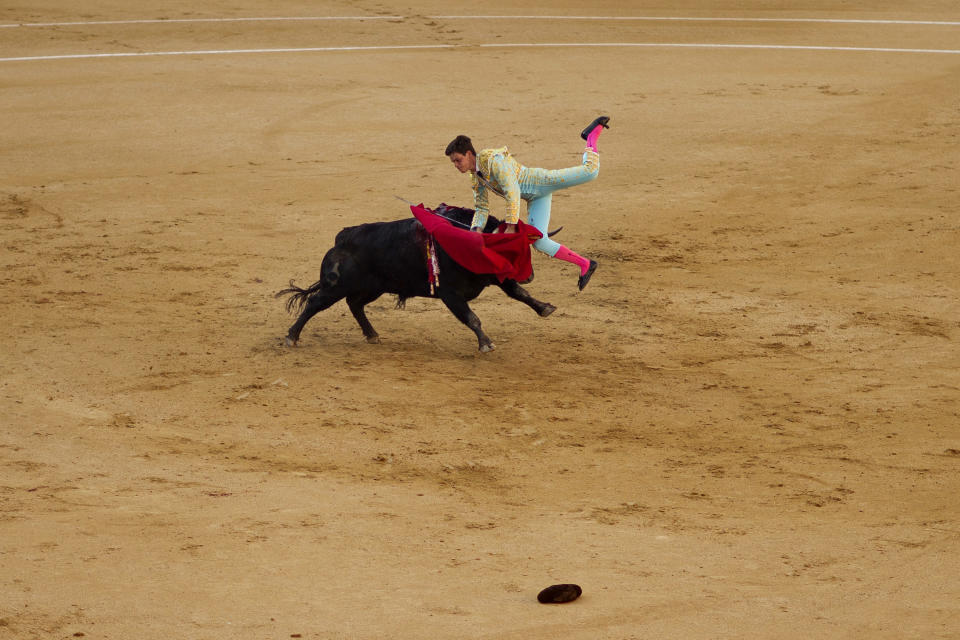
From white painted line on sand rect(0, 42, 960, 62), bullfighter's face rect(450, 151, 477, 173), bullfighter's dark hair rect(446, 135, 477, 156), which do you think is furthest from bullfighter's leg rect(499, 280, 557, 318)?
white painted line on sand rect(0, 42, 960, 62)

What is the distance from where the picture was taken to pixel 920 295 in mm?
10133

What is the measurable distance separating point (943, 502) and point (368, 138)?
9.13 meters

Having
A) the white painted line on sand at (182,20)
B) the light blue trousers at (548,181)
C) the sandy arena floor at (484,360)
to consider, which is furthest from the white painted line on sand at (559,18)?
the light blue trousers at (548,181)

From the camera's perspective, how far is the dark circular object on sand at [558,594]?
524 cm

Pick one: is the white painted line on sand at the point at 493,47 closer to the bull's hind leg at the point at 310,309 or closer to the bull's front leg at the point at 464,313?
the bull's hind leg at the point at 310,309

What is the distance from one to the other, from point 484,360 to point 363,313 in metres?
0.97

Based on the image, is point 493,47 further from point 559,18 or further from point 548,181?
point 548,181

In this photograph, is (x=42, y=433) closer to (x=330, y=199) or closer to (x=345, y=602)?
(x=345, y=602)

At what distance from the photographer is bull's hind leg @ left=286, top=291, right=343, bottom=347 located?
29.4 feet

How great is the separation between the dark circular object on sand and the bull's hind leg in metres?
4.09

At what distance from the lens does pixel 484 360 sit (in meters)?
8.90

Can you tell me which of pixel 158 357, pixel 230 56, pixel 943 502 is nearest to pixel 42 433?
pixel 158 357

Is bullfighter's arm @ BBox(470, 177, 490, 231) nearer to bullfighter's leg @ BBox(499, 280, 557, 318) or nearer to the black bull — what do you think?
the black bull

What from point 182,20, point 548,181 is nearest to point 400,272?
point 548,181
